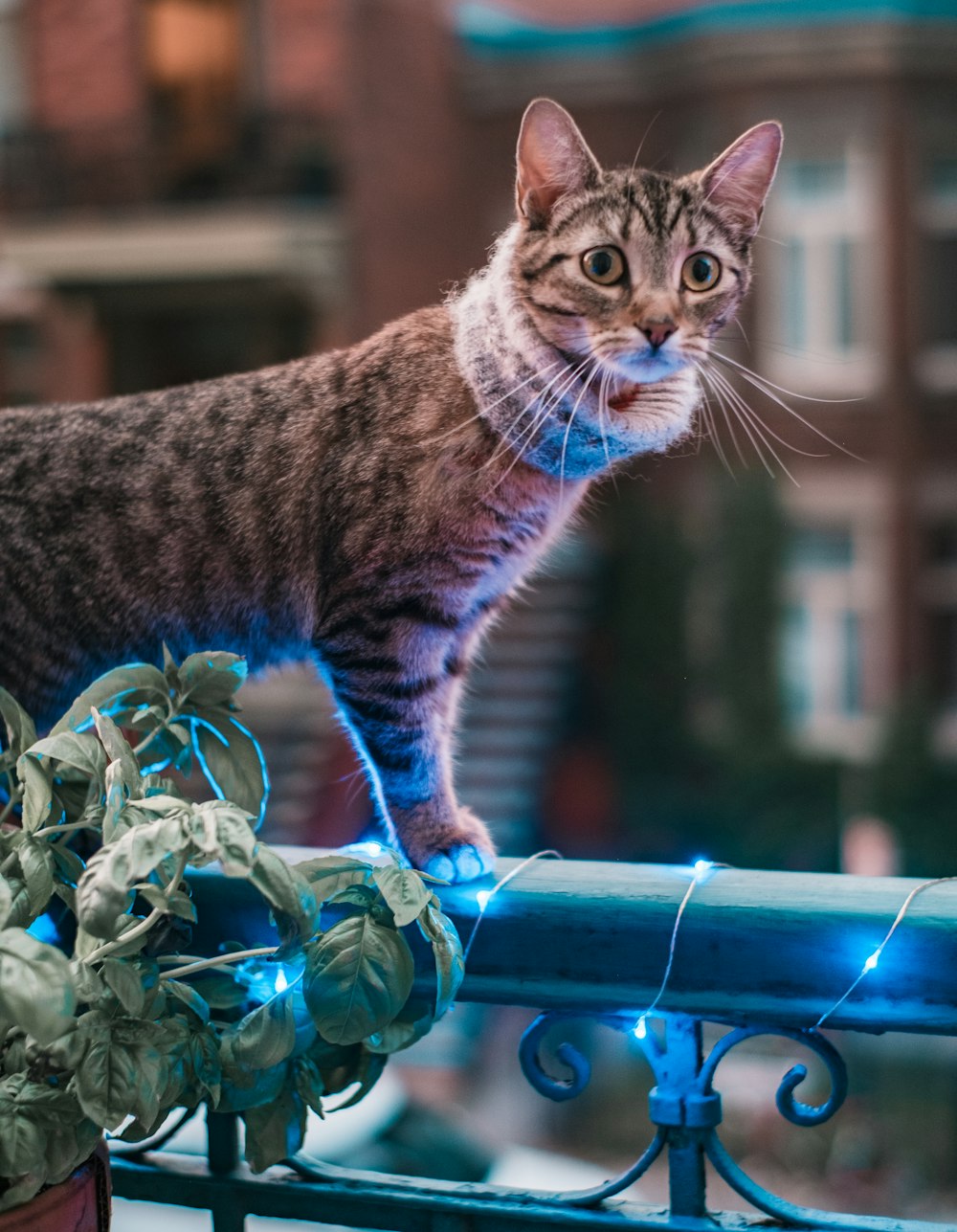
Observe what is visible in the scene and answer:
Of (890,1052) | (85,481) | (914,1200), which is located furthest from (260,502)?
(890,1052)

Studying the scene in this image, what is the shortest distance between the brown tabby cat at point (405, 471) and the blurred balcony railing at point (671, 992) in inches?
6.0

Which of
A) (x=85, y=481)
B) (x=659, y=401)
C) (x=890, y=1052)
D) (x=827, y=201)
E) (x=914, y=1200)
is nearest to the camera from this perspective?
(x=659, y=401)

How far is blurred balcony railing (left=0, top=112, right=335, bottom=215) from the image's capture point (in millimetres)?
5789

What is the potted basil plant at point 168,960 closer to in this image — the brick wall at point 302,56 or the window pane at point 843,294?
the brick wall at point 302,56

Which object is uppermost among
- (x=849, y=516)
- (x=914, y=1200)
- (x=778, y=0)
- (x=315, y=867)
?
(x=778, y=0)

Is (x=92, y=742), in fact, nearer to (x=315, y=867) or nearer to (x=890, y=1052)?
(x=315, y=867)

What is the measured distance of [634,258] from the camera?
3.14 feet

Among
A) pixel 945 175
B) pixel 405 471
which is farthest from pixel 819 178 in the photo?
pixel 405 471

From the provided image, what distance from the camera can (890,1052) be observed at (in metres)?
4.74

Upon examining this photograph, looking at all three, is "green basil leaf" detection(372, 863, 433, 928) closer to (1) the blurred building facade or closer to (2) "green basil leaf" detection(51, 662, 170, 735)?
(2) "green basil leaf" detection(51, 662, 170, 735)

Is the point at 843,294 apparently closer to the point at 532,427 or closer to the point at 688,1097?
the point at 532,427

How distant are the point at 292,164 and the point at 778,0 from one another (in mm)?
2299

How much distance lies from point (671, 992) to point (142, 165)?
570 centimetres

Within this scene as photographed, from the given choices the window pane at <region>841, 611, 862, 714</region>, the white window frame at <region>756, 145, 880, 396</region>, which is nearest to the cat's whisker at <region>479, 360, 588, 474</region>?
the white window frame at <region>756, 145, 880, 396</region>
